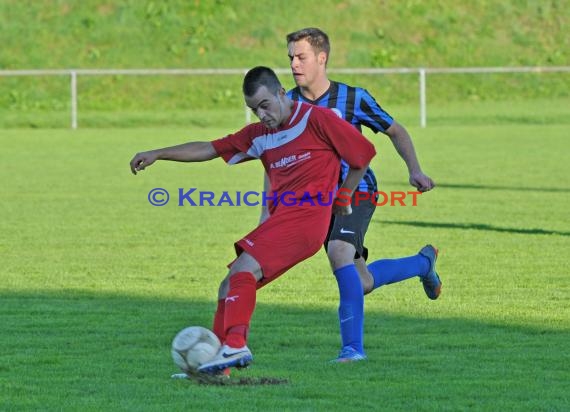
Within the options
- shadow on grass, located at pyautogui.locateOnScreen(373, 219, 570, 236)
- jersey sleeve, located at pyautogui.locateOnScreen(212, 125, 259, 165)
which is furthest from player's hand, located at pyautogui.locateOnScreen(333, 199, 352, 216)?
shadow on grass, located at pyautogui.locateOnScreen(373, 219, 570, 236)

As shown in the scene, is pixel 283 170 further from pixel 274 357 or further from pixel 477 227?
pixel 477 227

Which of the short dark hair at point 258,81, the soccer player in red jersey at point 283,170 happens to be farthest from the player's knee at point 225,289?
the short dark hair at point 258,81

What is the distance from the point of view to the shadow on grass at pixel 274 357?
5.96m

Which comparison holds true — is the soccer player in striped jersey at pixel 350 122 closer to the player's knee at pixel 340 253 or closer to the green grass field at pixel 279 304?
the player's knee at pixel 340 253

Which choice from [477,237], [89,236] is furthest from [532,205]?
[89,236]

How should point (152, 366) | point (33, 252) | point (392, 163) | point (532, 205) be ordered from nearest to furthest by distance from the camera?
1. point (152, 366)
2. point (33, 252)
3. point (532, 205)
4. point (392, 163)

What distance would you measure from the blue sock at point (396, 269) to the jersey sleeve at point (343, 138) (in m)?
1.51

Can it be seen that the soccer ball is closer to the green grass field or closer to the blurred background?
the green grass field

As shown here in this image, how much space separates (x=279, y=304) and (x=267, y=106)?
2.98m

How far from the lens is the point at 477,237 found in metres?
12.9

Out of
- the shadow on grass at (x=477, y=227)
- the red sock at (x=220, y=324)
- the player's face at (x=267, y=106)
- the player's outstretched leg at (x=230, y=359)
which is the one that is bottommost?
the player's outstretched leg at (x=230, y=359)

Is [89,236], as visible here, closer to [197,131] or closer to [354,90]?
[354,90]

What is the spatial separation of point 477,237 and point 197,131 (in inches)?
634
